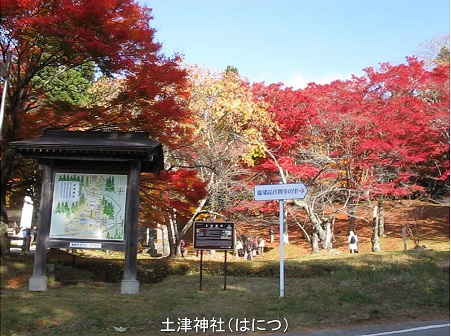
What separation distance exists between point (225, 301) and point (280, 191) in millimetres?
2848

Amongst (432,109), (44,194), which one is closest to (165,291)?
(44,194)

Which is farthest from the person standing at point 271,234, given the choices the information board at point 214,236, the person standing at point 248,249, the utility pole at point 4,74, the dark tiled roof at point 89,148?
the utility pole at point 4,74

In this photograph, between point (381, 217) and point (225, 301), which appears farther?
point (381, 217)

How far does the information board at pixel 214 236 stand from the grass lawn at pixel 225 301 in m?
1.09

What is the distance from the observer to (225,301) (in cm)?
896

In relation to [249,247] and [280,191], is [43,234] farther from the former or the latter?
[249,247]

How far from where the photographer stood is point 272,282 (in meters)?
11.2

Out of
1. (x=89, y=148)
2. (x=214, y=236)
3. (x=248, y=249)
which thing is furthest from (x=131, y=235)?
(x=248, y=249)

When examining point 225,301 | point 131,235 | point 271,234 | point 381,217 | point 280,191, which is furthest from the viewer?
point 271,234

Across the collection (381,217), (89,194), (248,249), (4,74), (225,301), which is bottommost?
(225,301)

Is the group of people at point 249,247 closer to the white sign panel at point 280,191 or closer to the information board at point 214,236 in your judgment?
the information board at point 214,236

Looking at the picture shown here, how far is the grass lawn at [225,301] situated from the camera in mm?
7305

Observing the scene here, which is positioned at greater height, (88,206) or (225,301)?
(88,206)

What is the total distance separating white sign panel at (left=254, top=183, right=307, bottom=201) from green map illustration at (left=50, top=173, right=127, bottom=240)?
3.41 meters
